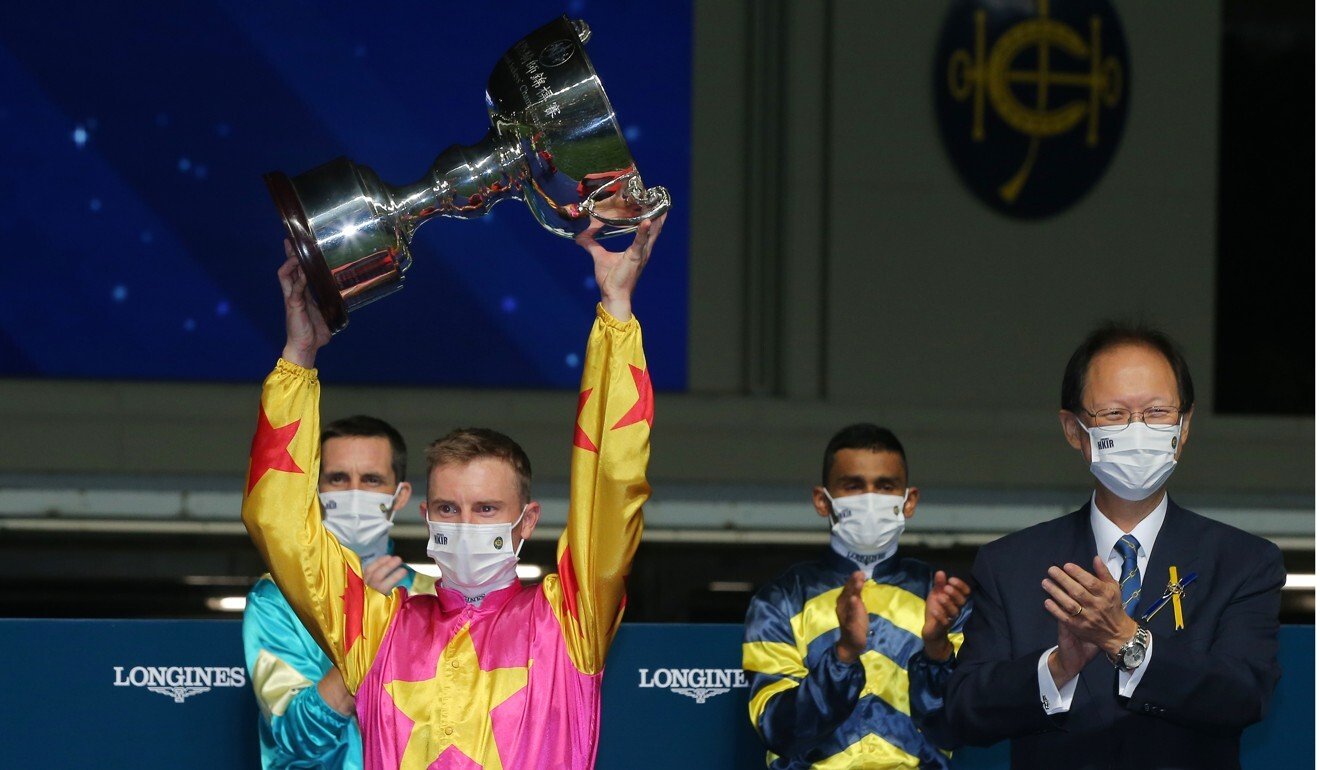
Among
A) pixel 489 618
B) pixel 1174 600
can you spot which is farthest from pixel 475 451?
pixel 1174 600

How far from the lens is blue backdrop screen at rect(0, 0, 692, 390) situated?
23.5 feet

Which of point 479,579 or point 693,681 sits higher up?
point 479,579

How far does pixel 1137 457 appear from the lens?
272cm

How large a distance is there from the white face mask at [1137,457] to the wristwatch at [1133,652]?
0.32 m

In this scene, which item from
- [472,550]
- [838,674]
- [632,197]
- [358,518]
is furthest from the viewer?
[358,518]

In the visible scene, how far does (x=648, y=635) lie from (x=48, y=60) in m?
4.52

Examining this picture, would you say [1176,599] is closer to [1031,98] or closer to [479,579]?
[479,579]

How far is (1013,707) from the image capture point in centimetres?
260

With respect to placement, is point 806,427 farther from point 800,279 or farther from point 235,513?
point 235,513

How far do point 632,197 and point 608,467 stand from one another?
455mm

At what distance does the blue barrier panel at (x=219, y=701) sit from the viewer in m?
3.96

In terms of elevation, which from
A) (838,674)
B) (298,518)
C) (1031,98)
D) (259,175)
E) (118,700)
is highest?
(1031,98)

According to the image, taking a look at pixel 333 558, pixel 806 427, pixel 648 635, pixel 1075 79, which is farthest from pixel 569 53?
pixel 1075 79

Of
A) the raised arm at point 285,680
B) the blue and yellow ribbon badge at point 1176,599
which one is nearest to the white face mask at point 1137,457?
the blue and yellow ribbon badge at point 1176,599
